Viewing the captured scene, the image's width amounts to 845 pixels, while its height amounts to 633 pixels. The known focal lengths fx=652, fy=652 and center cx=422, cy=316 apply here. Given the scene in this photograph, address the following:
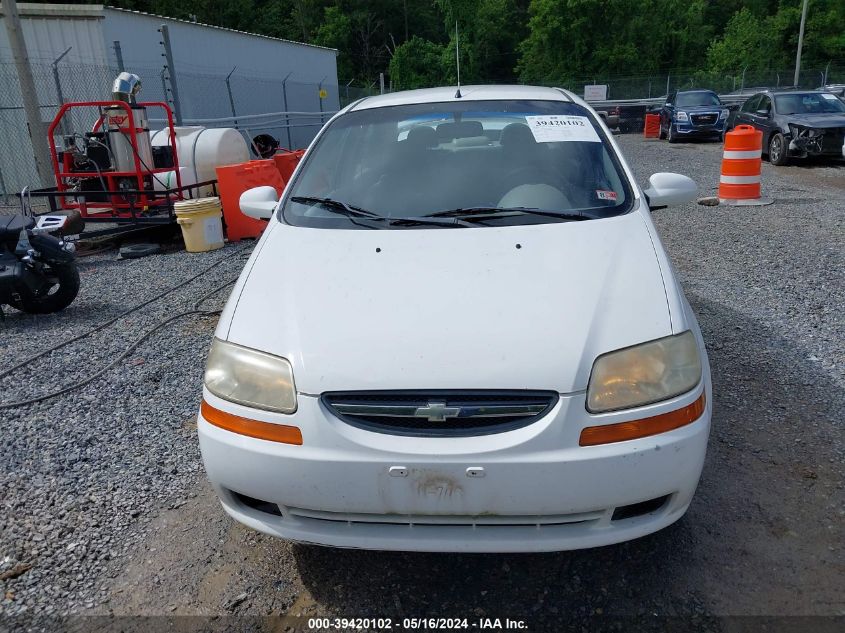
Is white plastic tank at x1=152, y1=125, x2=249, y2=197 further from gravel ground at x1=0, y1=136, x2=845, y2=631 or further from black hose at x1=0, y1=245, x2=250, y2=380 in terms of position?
gravel ground at x1=0, y1=136, x2=845, y2=631

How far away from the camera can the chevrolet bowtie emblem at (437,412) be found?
2010 mm

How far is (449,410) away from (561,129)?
1946 mm

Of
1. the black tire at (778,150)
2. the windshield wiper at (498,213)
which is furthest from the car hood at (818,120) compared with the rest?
the windshield wiper at (498,213)

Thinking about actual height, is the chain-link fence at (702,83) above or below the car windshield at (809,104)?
below

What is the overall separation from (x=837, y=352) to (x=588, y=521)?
3140 mm

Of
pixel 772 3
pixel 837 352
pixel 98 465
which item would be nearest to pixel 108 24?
pixel 98 465

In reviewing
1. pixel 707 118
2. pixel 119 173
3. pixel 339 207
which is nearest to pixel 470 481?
pixel 339 207

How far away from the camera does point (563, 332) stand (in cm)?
214

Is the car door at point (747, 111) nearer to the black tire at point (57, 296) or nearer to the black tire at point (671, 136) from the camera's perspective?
the black tire at point (671, 136)

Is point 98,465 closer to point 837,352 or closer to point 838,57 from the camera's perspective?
point 837,352

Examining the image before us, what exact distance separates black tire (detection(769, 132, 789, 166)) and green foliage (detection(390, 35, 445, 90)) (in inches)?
1764

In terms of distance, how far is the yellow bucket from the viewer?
8.20m

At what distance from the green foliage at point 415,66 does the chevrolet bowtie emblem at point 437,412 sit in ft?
187

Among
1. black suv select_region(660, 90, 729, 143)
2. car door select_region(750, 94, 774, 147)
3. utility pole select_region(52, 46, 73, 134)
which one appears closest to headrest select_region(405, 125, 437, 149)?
utility pole select_region(52, 46, 73, 134)
